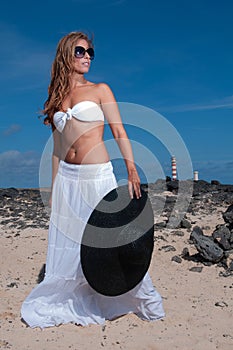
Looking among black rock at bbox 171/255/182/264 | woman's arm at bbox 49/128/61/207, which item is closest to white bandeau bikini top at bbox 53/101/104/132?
woman's arm at bbox 49/128/61/207

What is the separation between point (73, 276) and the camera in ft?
15.3

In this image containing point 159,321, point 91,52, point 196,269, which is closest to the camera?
point 91,52

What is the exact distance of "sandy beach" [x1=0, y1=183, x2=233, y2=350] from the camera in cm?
441

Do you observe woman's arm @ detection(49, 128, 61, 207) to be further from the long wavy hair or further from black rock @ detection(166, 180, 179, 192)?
black rock @ detection(166, 180, 179, 192)

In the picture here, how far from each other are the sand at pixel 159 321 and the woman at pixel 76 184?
0.50 ft

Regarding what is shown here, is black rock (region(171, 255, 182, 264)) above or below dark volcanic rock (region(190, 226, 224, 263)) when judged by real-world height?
below

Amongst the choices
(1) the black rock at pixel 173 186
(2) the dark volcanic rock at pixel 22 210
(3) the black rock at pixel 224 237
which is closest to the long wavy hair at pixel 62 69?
(3) the black rock at pixel 224 237

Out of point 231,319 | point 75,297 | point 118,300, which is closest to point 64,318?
point 75,297

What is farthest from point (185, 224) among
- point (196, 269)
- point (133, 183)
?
point (133, 183)

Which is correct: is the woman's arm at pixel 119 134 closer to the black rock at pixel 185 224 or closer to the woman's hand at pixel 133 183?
the woman's hand at pixel 133 183

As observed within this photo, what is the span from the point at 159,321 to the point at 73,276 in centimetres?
94

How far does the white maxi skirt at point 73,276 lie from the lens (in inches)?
181

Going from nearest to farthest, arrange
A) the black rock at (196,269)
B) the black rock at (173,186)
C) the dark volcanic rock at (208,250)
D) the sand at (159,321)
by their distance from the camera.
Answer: the sand at (159,321)
the black rock at (196,269)
the dark volcanic rock at (208,250)
the black rock at (173,186)

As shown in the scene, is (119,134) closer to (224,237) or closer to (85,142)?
(85,142)
